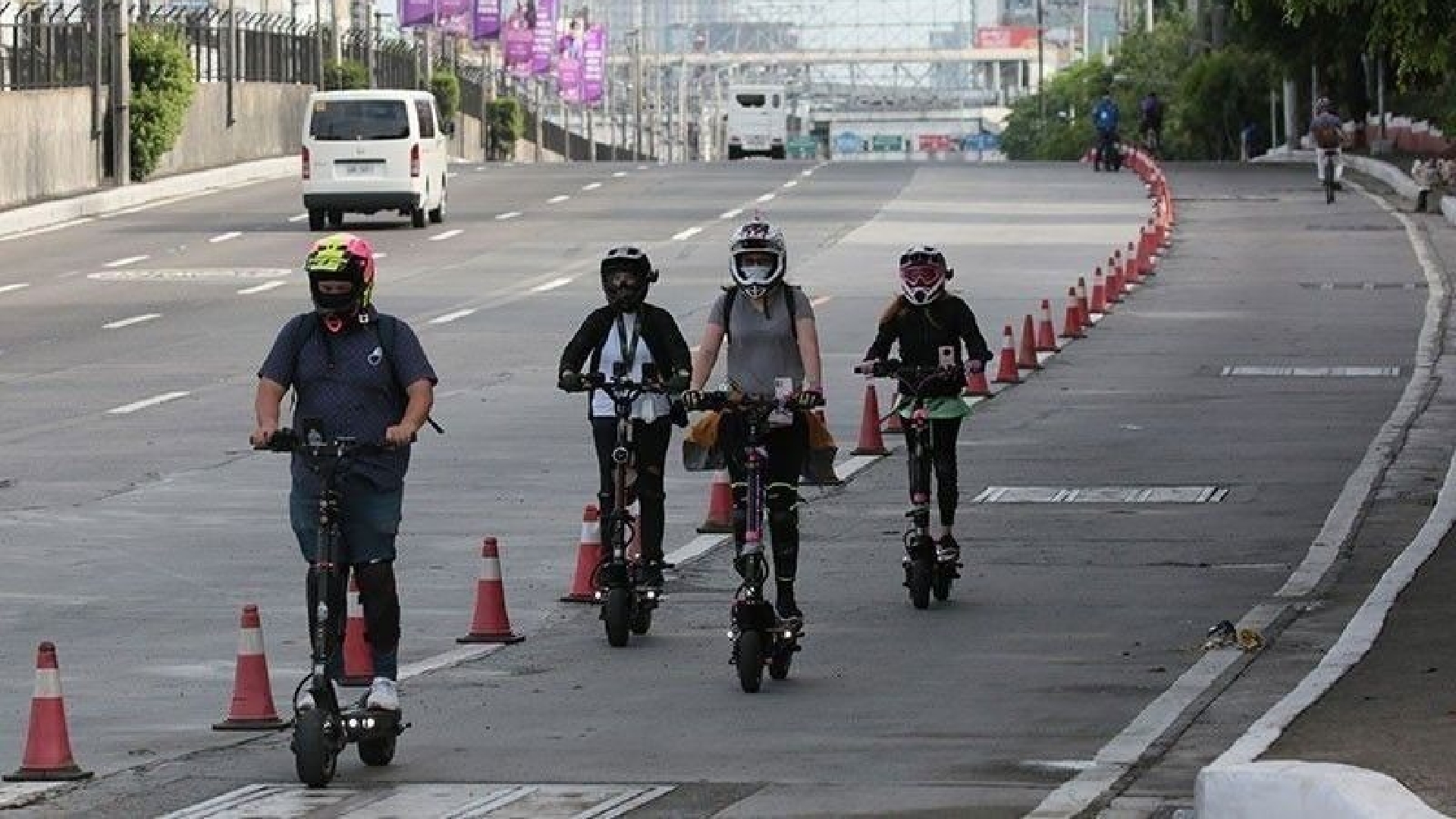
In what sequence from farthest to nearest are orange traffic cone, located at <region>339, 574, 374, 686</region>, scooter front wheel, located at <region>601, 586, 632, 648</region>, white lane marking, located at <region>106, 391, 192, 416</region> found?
white lane marking, located at <region>106, 391, 192, 416</region>, scooter front wheel, located at <region>601, 586, 632, 648</region>, orange traffic cone, located at <region>339, 574, 374, 686</region>

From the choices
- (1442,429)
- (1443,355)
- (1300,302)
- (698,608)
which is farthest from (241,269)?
(698,608)

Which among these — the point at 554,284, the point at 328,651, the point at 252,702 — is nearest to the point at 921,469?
the point at 252,702

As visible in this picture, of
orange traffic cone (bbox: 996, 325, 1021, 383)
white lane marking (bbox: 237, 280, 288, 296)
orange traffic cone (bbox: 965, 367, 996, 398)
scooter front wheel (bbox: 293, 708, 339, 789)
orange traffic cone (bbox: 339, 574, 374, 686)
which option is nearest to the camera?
scooter front wheel (bbox: 293, 708, 339, 789)

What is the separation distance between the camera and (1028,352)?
1380 inches

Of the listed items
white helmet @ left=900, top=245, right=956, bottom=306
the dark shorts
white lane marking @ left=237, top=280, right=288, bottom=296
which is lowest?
white lane marking @ left=237, top=280, right=288, bottom=296

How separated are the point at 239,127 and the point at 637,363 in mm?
61619

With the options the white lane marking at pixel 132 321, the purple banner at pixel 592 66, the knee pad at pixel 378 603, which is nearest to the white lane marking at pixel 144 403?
the white lane marking at pixel 132 321

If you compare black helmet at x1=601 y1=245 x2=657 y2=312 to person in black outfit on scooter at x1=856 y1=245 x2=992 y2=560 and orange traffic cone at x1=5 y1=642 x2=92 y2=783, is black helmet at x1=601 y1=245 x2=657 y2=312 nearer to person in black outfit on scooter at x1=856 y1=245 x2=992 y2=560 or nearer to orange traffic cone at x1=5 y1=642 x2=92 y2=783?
person in black outfit on scooter at x1=856 y1=245 x2=992 y2=560

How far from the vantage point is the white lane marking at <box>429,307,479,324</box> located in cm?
4044

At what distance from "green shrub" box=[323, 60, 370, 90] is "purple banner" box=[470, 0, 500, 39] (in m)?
4.83

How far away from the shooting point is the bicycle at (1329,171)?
6212 centimetres

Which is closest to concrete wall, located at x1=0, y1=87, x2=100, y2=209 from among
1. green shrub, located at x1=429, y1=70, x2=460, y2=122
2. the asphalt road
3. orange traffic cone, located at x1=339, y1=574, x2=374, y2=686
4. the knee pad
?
the asphalt road

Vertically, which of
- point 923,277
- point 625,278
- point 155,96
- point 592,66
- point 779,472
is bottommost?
point 779,472

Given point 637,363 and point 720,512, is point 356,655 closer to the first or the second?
point 637,363
